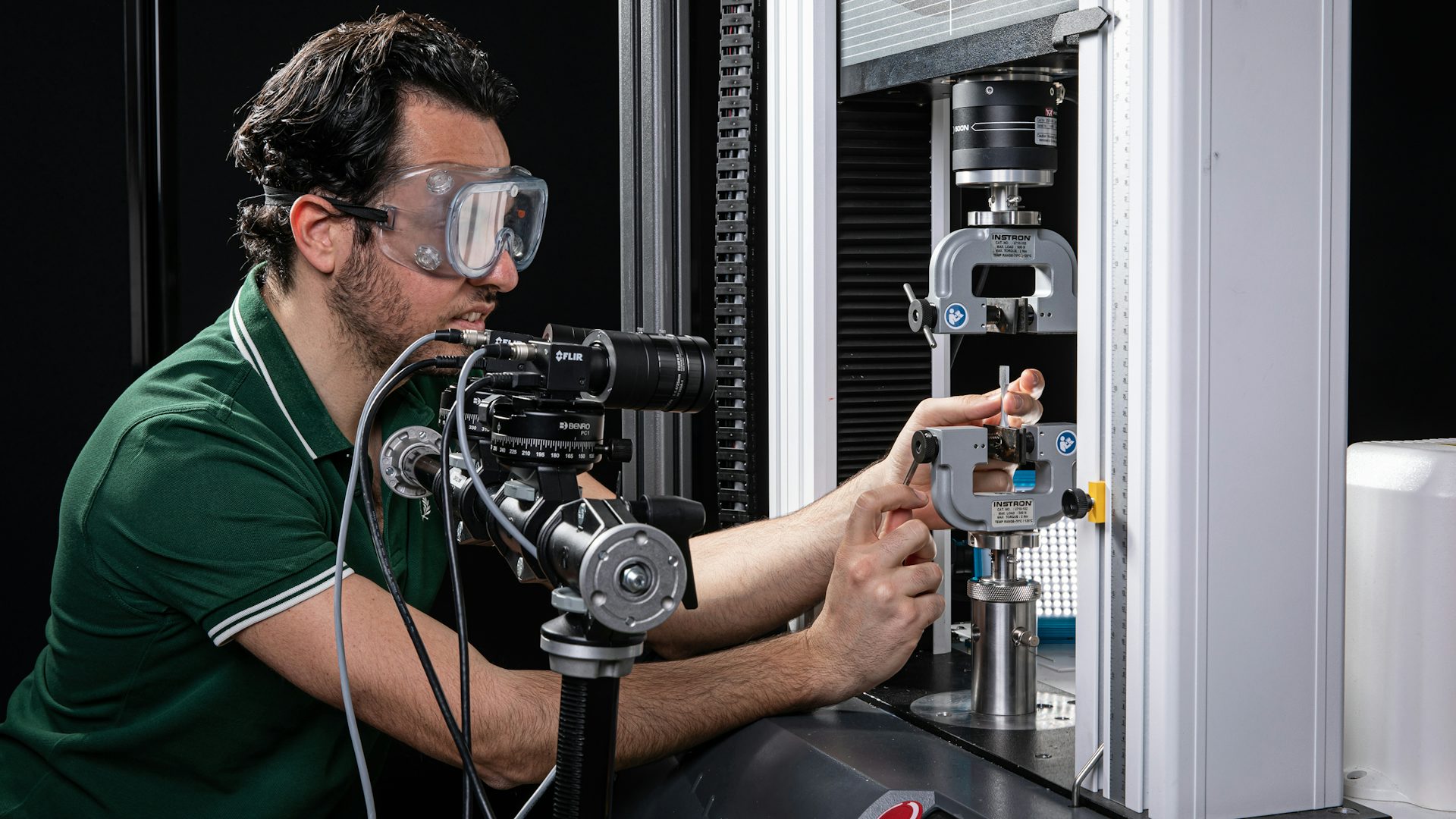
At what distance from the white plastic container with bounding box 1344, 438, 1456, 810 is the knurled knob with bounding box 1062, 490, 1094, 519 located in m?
0.28

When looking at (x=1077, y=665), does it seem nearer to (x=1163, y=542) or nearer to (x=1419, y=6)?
(x=1163, y=542)

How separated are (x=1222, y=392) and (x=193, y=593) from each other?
1053 millimetres

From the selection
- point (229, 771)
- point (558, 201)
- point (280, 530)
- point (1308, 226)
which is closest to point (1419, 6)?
point (1308, 226)

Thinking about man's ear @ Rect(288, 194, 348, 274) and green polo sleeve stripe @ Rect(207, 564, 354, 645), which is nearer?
green polo sleeve stripe @ Rect(207, 564, 354, 645)

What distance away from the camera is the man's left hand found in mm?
1397

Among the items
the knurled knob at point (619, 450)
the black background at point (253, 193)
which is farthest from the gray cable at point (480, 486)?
the black background at point (253, 193)

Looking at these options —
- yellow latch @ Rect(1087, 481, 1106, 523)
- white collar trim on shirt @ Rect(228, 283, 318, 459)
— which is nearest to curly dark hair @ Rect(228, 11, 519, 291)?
white collar trim on shirt @ Rect(228, 283, 318, 459)

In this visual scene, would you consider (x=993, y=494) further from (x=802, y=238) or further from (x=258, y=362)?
(x=258, y=362)

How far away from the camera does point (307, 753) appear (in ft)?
4.89

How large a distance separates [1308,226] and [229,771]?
1.33 meters

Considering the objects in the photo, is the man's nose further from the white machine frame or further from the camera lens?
the white machine frame

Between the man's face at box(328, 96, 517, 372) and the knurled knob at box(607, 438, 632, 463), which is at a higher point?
the man's face at box(328, 96, 517, 372)

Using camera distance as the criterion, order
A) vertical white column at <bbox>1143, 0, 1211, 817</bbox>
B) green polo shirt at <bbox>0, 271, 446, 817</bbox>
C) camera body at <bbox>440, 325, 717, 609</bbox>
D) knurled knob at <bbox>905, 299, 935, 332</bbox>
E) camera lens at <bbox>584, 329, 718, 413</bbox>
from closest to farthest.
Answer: camera body at <bbox>440, 325, 717, 609</bbox> → camera lens at <bbox>584, 329, 718, 413</bbox> → vertical white column at <bbox>1143, 0, 1211, 817</bbox> → green polo shirt at <bbox>0, 271, 446, 817</bbox> → knurled knob at <bbox>905, 299, 935, 332</bbox>

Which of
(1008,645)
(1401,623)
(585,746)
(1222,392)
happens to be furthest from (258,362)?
(1401,623)
